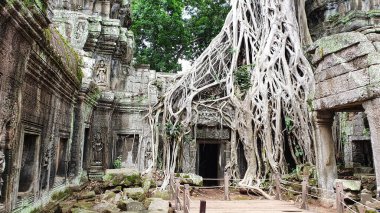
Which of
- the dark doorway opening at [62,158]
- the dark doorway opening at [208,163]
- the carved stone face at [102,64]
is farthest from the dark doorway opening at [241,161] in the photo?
the dark doorway opening at [62,158]

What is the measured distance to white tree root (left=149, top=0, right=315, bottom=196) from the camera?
780 cm

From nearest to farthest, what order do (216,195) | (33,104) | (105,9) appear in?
(33,104), (216,195), (105,9)

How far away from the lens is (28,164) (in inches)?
159

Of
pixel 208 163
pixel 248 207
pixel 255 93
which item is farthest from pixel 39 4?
pixel 208 163

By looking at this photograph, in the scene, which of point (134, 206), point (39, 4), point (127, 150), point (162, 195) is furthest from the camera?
point (127, 150)

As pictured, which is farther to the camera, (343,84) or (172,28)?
(172,28)

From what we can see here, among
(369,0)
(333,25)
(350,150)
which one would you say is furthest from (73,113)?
(369,0)

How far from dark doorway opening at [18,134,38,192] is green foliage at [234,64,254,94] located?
5.81 m

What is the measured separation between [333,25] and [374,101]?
25.6 feet

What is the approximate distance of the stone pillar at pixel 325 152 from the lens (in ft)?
18.6

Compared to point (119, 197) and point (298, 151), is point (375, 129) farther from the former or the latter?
point (119, 197)

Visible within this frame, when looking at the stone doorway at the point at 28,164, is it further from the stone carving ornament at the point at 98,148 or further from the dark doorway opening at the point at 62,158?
the stone carving ornament at the point at 98,148

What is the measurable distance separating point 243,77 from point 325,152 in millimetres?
3628

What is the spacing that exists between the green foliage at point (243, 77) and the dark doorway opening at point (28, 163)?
5810 mm
